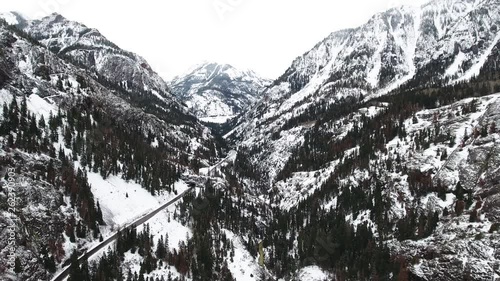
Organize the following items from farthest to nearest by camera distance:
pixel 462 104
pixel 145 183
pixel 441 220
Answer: pixel 462 104, pixel 145 183, pixel 441 220

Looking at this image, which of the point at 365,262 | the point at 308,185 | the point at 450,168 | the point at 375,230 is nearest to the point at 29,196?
the point at 365,262

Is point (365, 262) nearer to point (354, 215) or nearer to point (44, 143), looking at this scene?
point (354, 215)
